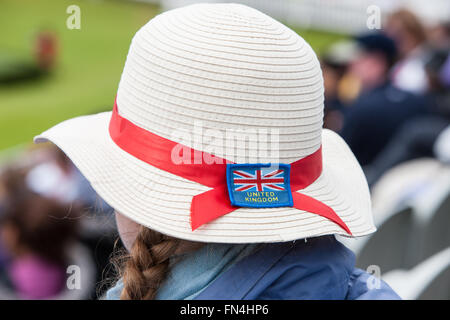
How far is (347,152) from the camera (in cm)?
184

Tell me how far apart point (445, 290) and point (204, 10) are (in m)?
1.31

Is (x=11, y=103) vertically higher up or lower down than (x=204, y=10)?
lower down

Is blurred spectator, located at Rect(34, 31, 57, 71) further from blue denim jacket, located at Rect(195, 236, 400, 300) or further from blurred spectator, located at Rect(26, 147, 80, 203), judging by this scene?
blue denim jacket, located at Rect(195, 236, 400, 300)

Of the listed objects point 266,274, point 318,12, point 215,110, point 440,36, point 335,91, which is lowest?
point 318,12

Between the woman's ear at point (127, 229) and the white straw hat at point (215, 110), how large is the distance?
0.08m

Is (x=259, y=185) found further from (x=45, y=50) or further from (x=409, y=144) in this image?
(x=45, y=50)

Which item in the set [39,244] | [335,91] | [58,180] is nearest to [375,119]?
[335,91]

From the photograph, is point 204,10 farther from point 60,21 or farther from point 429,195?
point 60,21

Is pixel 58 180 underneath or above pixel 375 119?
underneath

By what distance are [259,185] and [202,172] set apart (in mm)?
132

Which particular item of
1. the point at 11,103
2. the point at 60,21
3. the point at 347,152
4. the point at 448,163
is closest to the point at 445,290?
the point at 347,152

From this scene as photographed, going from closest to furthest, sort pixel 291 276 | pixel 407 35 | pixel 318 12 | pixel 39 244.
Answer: pixel 291 276
pixel 39 244
pixel 407 35
pixel 318 12

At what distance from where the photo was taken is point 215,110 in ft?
4.48

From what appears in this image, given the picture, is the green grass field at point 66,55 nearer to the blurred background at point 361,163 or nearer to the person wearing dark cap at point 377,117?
the blurred background at point 361,163
